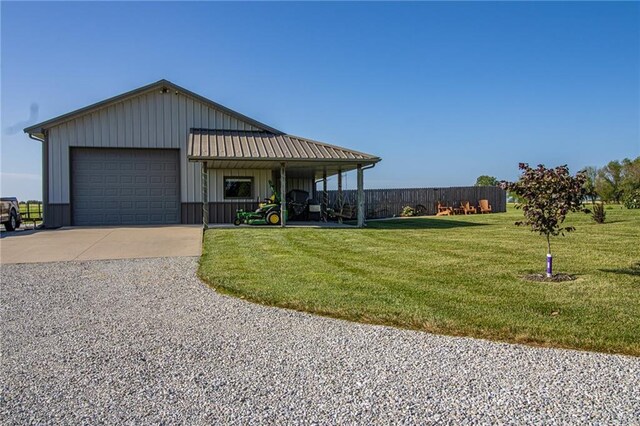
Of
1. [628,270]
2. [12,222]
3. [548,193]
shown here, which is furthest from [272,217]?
[628,270]

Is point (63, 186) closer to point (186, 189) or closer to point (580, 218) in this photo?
point (186, 189)

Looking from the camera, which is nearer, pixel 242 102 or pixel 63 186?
pixel 63 186

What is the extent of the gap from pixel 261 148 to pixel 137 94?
554cm

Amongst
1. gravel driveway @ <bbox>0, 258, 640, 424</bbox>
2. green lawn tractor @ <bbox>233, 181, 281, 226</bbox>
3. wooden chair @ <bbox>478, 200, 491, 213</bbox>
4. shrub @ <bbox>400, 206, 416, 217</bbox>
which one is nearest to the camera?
gravel driveway @ <bbox>0, 258, 640, 424</bbox>

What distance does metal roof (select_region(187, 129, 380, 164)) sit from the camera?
1491cm

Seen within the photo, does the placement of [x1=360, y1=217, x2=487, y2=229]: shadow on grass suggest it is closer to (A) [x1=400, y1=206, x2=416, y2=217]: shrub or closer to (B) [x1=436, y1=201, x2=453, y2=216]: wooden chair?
(A) [x1=400, y1=206, x2=416, y2=217]: shrub

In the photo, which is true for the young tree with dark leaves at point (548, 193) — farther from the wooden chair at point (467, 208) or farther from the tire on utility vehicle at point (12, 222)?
the wooden chair at point (467, 208)

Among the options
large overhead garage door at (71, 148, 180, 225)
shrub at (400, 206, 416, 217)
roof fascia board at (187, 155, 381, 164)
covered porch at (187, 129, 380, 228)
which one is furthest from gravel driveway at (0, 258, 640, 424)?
shrub at (400, 206, 416, 217)

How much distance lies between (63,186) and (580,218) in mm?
19533

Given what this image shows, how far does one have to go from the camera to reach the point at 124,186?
17.8 m

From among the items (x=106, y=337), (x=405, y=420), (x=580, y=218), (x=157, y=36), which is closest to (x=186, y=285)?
(x=106, y=337)

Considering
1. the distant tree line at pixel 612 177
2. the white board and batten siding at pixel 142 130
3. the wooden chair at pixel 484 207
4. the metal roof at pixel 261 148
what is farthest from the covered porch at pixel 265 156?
the distant tree line at pixel 612 177

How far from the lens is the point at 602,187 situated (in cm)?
3216

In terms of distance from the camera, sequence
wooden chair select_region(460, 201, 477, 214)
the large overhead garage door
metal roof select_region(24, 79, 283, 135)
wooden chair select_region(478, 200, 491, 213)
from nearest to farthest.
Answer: metal roof select_region(24, 79, 283, 135) < the large overhead garage door < wooden chair select_region(460, 201, 477, 214) < wooden chair select_region(478, 200, 491, 213)
